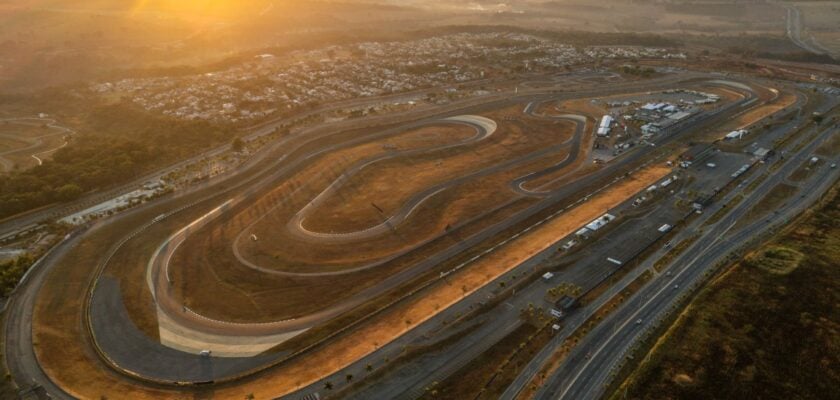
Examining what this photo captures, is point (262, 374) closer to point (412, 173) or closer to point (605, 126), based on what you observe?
point (412, 173)

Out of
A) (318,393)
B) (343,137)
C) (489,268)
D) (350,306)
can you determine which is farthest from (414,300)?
(343,137)

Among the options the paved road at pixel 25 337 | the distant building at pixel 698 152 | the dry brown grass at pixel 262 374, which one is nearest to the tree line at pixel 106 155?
the dry brown grass at pixel 262 374

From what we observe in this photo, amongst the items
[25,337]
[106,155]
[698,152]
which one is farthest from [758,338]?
[106,155]

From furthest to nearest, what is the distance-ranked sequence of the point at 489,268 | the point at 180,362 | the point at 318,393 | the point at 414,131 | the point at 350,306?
the point at 414,131 → the point at 489,268 → the point at 350,306 → the point at 180,362 → the point at 318,393

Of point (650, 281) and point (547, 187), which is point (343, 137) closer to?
point (547, 187)

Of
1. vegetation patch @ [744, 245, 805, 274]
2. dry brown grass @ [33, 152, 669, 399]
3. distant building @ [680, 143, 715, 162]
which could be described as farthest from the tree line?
vegetation patch @ [744, 245, 805, 274]

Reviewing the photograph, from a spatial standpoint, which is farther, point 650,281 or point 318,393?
point 650,281
